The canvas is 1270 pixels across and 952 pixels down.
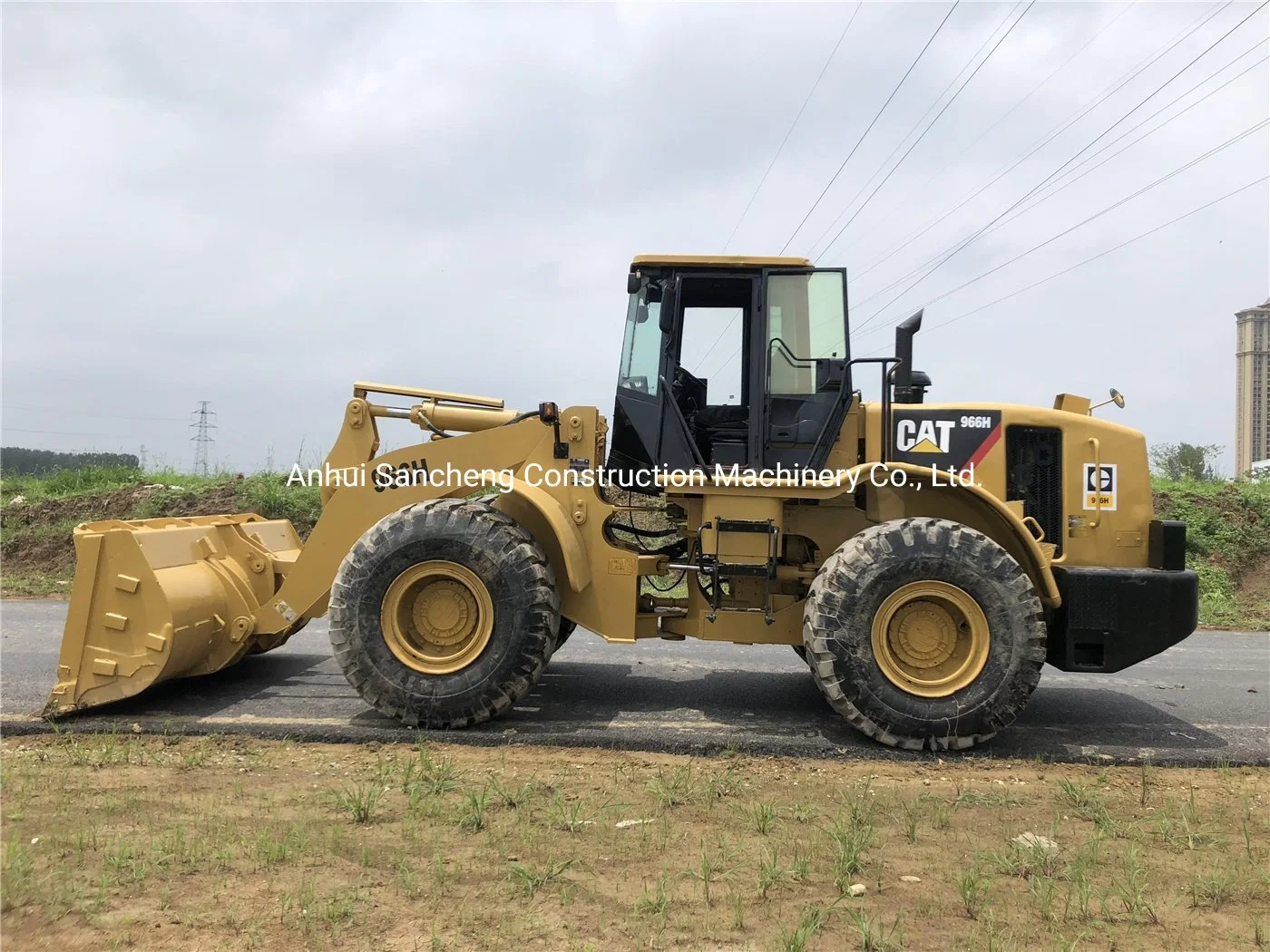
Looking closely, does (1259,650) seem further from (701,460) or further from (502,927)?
(502,927)

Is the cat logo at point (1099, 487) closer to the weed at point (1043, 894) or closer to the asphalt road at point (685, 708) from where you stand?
the asphalt road at point (685, 708)

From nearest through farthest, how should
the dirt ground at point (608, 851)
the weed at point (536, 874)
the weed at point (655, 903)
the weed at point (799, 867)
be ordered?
the dirt ground at point (608, 851) → the weed at point (655, 903) → the weed at point (536, 874) → the weed at point (799, 867)

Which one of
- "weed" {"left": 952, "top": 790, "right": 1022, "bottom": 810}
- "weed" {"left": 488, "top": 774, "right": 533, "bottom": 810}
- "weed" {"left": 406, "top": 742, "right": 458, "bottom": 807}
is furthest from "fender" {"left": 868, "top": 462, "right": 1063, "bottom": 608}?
"weed" {"left": 406, "top": 742, "right": 458, "bottom": 807}

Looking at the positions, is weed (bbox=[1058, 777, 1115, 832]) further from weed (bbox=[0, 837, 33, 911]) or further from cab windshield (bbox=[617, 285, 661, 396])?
weed (bbox=[0, 837, 33, 911])

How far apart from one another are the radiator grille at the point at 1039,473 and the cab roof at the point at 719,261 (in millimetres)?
1777

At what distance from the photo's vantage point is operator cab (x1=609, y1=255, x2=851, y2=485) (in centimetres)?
531

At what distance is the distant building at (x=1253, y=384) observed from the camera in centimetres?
4012

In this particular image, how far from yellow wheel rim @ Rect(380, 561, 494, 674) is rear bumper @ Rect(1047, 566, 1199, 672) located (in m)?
3.45

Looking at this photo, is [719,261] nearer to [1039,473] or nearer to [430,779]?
[1039,473]

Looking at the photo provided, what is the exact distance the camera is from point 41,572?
505 inches

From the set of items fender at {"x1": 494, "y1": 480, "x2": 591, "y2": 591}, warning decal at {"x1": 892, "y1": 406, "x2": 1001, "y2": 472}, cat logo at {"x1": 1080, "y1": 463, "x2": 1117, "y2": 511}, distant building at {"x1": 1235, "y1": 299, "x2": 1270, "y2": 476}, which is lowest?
fender at {"x1": 494, "y1": 480, "x2": 591, "y2": 591}

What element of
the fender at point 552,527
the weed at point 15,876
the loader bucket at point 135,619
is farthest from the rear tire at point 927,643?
the loader bucket at point 135,619

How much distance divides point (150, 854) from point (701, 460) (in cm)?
352

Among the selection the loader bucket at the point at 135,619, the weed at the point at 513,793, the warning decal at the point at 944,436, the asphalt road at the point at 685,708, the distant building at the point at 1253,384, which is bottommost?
the weed at the point at 513,793
